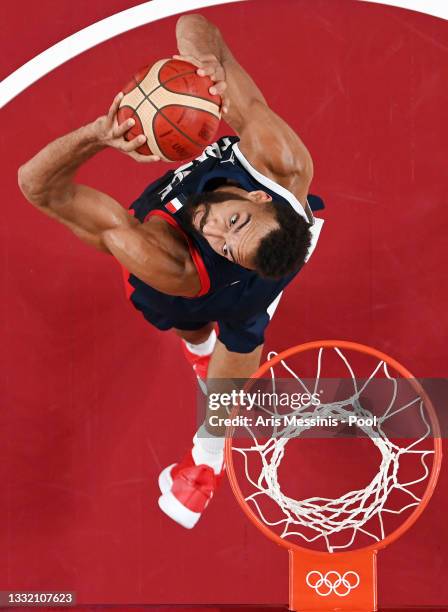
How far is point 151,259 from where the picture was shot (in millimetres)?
2775

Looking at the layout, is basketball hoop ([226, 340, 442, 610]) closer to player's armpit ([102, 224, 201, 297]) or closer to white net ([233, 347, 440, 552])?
white net ([233, 347, 440, 552])

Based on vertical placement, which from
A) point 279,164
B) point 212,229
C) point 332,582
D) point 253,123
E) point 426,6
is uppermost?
point 426,6

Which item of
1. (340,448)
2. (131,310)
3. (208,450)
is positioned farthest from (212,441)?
(131,310)

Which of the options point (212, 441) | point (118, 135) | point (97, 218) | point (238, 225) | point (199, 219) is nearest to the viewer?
point (118, 135)

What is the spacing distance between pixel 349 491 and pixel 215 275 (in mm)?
1254

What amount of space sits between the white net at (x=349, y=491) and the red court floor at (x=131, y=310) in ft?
0.47

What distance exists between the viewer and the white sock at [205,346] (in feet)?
11.6

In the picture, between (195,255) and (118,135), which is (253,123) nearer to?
(195,255)

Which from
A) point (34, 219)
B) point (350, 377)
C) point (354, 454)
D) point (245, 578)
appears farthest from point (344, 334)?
point (34, 219)

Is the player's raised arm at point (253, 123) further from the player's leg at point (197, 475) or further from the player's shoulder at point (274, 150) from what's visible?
the player's leg at point (197, 475)

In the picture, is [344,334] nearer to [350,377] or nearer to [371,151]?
[350,377]

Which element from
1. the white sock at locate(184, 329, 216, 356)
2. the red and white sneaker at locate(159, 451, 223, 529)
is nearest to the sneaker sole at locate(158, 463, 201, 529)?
the red and white sneaker at locate(159, 451, 223, 529)

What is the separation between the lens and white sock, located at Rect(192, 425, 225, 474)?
3527 millimetres

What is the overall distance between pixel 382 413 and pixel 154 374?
97 cm
